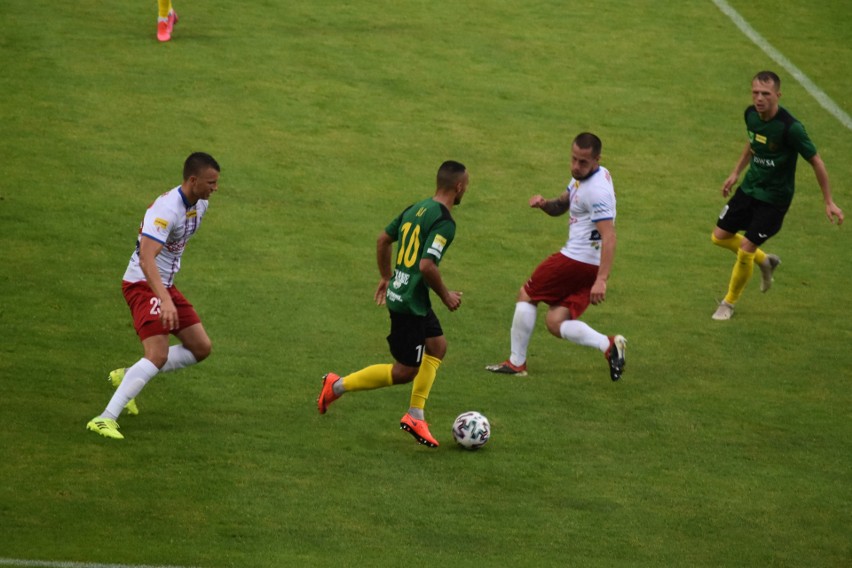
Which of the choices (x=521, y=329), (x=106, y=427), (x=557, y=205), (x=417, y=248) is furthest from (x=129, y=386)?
(x=557, y=205)

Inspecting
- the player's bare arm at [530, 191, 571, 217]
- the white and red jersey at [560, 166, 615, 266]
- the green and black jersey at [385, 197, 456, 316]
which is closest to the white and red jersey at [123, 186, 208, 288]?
the green and black jersey at [385, 197, 456, 316]

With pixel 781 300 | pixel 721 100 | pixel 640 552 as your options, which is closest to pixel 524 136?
pixel 721 100

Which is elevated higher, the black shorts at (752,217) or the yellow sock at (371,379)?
the black shorts at (752,217)

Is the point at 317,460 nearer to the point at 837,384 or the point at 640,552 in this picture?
the point at 640,552

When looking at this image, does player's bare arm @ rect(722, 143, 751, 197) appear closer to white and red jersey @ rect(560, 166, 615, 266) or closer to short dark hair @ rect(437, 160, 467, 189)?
white and red jersey @ rect(560, 166, 615, 266)

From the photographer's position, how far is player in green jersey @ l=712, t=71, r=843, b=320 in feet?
43.3

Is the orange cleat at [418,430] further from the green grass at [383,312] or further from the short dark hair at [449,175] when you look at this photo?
the short dark hair at [449,175]

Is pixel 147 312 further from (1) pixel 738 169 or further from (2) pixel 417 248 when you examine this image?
(1) pixel 738 169

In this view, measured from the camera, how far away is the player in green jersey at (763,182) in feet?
43.3

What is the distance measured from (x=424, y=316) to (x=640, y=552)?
2575mm

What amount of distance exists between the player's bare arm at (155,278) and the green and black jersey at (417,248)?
167 cm

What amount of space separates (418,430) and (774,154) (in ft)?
18.7

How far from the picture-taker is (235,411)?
10.7 meters

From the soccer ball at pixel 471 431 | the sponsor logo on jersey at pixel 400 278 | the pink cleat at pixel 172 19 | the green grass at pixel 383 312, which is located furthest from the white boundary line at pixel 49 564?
the pink cleat at pixel 172 19
